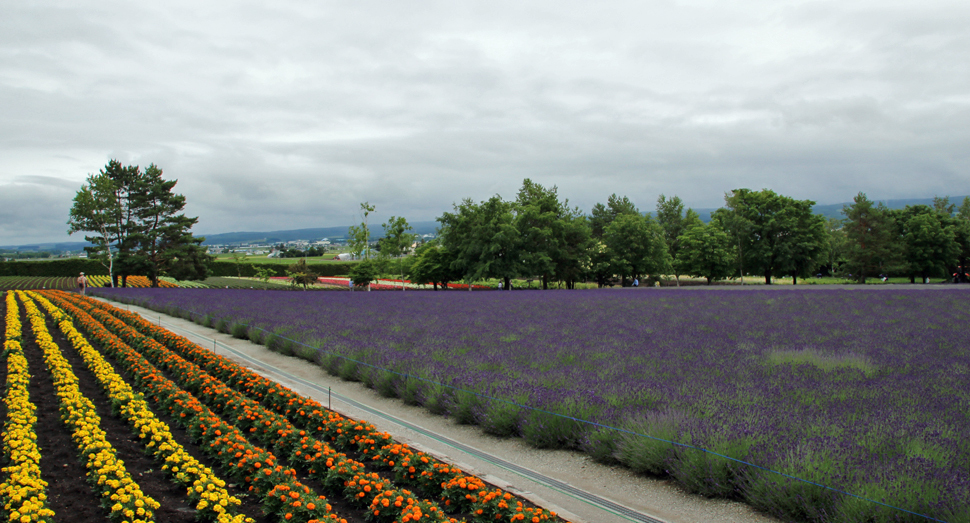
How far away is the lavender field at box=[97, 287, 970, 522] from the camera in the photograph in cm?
421

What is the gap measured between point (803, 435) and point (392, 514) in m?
3.81

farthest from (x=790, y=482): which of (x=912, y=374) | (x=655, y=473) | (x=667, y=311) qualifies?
(x=667, y=311)

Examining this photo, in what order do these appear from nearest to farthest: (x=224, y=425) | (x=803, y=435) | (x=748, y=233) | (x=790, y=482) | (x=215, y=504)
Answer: (x=790, y=482) → (x=215, y=504) → (x=803, y=435) → (x=224, y=425) → (x=748, y=233)

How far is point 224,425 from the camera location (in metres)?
6.29

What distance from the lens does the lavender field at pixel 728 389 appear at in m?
4.21

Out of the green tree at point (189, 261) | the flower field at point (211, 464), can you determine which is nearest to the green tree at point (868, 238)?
the flower field at point (211, 464)

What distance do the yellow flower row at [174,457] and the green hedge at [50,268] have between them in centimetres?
7055

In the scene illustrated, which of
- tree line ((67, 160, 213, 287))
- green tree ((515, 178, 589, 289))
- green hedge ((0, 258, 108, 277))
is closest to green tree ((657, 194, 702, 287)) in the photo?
green tree ((515, 178, 589, 289))

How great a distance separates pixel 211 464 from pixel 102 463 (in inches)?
39.9

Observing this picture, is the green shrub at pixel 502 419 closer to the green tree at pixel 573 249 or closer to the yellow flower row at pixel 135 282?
the green tree at pixel 573 249

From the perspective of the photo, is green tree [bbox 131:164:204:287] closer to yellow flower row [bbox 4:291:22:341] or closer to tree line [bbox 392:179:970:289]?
tree line [bbox 392:179:970:289]

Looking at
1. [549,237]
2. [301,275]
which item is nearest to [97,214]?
[301,275]

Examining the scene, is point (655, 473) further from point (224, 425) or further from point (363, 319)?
point (363, 319)

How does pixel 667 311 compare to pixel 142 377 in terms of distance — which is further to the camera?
pixel 667 311
